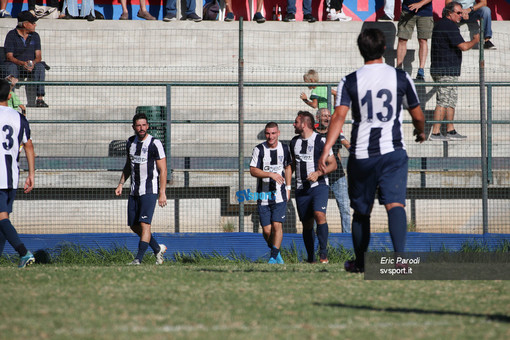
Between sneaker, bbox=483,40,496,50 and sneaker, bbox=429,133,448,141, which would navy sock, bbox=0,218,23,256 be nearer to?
sneaker, bbox=429,133,448,141

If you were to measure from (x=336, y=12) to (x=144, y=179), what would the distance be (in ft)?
29.0

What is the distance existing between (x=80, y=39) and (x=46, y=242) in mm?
6153

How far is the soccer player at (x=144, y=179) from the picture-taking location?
898 centimetres

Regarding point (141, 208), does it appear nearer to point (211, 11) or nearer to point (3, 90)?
point (3, 90)

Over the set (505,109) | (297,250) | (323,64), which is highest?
(323,64)

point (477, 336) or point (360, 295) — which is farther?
point (360, 295)

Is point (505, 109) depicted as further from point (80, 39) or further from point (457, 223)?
point (80, 39)

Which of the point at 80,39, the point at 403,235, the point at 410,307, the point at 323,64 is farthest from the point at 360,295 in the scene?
the point at 80,39

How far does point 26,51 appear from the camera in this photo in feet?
41.0

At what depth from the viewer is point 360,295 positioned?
513 centimetres

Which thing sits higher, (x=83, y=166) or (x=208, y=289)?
(x=83, y=166)

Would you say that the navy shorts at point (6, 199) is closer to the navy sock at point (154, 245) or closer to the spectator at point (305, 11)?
the navy sock at point (154, 245)

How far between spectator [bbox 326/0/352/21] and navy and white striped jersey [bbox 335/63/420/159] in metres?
10.4

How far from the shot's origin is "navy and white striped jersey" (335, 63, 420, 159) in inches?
236
